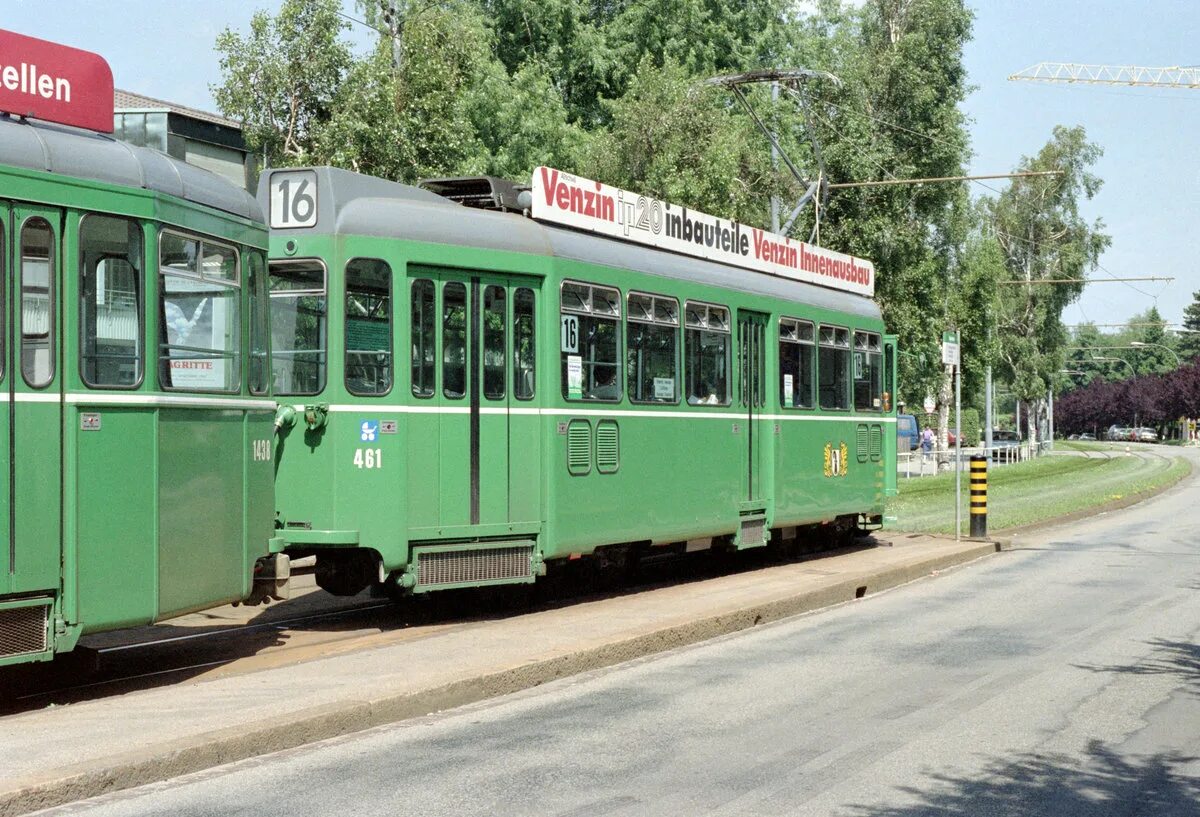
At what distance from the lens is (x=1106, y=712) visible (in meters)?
9.15

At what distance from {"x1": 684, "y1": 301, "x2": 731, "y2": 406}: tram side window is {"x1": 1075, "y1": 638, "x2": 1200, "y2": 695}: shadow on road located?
18.9 ft

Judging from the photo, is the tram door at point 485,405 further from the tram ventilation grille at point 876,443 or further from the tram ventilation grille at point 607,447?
the tram ventilation grille at point 876,443

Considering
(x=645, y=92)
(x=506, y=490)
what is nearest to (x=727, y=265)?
(x=506, y=490)

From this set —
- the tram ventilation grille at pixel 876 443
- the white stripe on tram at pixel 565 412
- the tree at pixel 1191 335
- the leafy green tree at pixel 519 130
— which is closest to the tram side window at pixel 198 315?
the white stripe on tram at pixel 565 412

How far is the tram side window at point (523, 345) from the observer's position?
13172 millimetres

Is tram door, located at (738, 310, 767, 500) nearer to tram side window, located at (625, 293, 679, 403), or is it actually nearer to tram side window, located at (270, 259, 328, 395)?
tram side window, located at (625, 293, 679, 403)

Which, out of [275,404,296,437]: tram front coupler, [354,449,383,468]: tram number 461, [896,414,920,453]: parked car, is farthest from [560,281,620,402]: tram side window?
[896,414,920,453]: parked car

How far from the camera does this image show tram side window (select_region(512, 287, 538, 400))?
13172 mm

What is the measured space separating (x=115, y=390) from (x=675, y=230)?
814cm

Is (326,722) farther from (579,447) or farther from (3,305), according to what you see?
(579,447)

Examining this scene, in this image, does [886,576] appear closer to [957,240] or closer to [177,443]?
[177,443]

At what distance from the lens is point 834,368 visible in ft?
65.5

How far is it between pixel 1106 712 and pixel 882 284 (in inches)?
1434

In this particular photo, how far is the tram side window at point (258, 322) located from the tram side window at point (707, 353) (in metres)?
5.80
